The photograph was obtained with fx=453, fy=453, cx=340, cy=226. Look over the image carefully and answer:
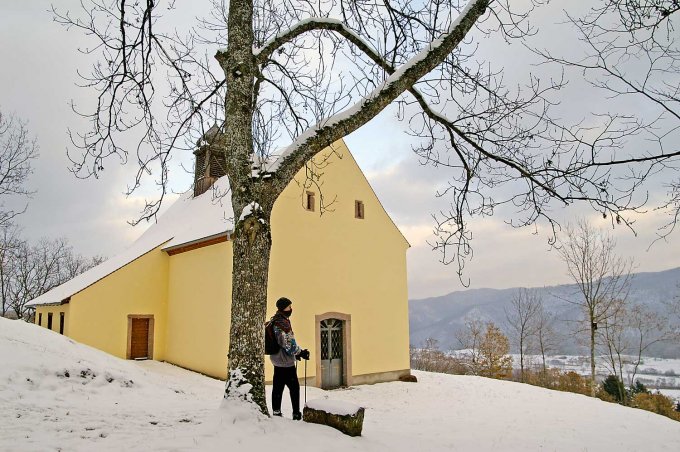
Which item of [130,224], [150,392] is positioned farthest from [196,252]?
Answer: [130,224]

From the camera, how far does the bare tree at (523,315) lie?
118 feet

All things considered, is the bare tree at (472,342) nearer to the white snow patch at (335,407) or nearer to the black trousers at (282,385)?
the black trousers at (282,385)

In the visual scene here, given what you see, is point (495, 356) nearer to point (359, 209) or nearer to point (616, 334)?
point (616, 334)

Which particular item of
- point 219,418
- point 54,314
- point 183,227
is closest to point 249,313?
point 219,418

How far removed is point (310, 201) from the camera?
52.3 ft

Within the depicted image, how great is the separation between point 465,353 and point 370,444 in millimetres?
41340

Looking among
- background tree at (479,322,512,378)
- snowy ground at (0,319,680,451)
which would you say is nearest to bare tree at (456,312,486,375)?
background tree at (479,322,512,378)

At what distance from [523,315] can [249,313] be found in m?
35.0

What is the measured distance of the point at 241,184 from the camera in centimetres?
605

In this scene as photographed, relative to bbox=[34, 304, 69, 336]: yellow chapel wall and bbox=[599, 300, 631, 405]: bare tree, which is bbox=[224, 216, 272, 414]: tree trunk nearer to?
bbox=[34, 304, 69, 336]: yellow chapel wall

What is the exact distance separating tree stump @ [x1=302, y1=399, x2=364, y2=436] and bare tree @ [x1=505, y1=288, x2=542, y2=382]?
110 ft

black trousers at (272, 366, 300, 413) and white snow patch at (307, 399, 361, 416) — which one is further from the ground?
black trousers at (272, 366, 300, 413)

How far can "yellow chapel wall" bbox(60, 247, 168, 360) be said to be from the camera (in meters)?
16.6

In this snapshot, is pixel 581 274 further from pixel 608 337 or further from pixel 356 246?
pixel 356 246
